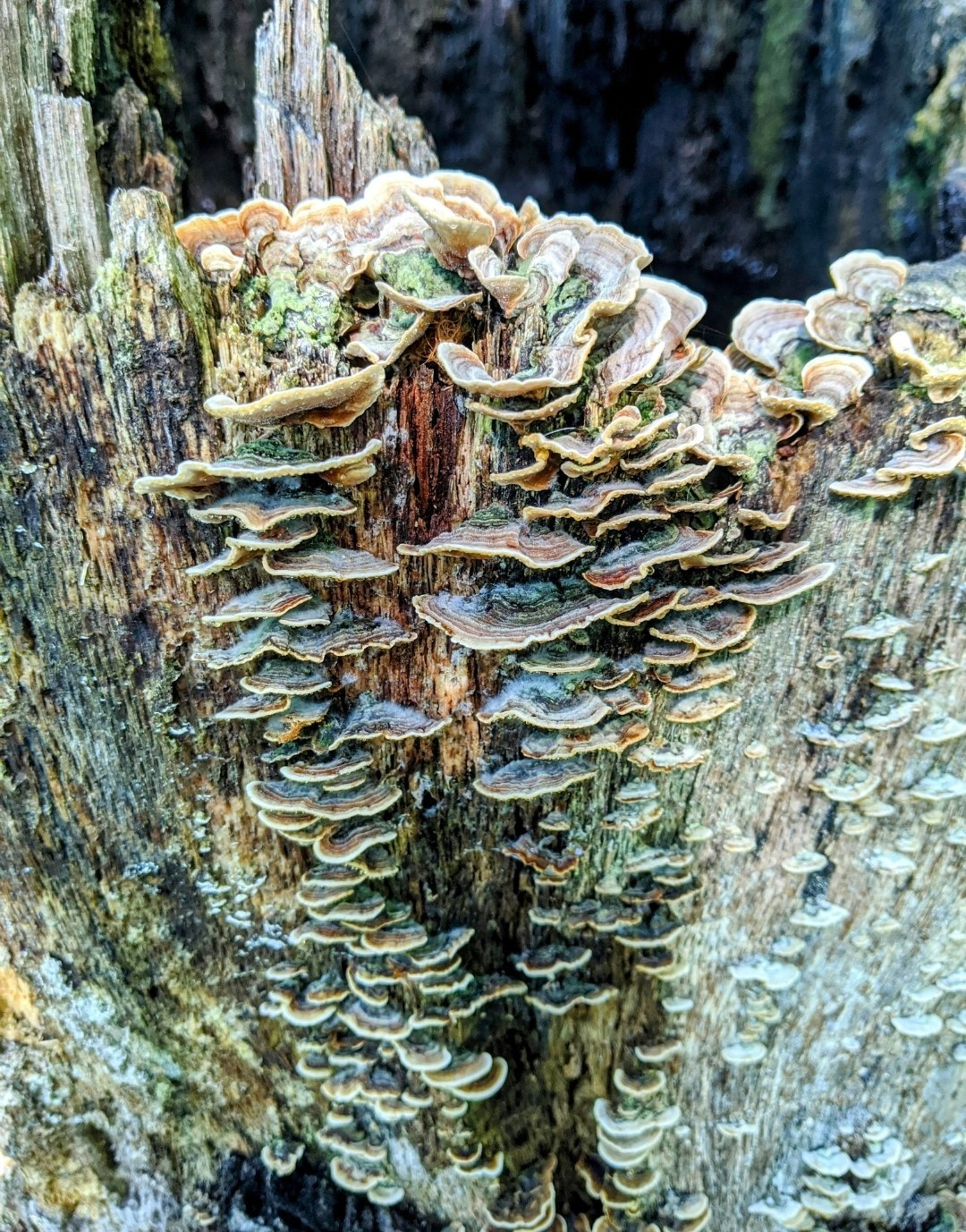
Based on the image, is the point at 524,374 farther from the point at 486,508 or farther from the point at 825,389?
the point at 825,389

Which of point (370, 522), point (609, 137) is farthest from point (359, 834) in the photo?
point (609, 137)

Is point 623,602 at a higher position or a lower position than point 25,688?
higher

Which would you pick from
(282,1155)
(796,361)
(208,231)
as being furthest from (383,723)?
(282,1155)

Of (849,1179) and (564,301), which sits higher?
(564,301)

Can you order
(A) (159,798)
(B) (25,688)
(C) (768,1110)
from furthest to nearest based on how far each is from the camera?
(C) (768,1110), (A) (159,798), (B) (25,688)

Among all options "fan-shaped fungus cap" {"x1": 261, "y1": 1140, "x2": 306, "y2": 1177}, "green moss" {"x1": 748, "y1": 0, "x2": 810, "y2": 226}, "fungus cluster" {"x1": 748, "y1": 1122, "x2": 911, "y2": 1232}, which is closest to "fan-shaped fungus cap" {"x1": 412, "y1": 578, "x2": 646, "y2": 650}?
"fan-shaped fungus cap" {"x1": 261, "y1": 1140, "x2": 306, "y2": 1177}

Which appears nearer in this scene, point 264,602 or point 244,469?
point 244,469

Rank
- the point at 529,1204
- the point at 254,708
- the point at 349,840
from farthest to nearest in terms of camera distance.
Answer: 1. the point at 529,1204
2. the point at 349,840
3. the point at 254,708

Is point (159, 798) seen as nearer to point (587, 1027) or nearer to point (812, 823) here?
point (587, 1027)
